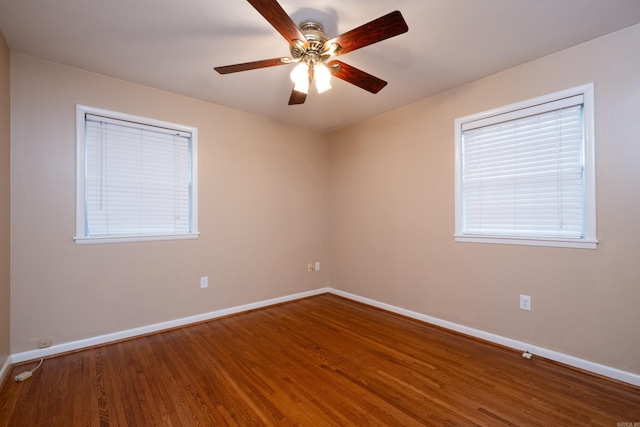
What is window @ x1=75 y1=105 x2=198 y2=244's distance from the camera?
2.59 metres

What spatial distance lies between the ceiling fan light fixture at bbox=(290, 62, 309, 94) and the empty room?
0.02 meters

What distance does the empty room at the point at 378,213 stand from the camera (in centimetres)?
183

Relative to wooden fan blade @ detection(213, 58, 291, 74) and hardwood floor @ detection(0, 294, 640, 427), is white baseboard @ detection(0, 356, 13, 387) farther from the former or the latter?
wooden fan blade @ detection(213, 58, 291, 74)

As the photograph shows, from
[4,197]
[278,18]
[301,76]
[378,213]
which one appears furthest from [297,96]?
[4,197]

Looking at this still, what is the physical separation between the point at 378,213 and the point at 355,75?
6.41 ft

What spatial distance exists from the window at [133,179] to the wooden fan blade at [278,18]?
1.92m

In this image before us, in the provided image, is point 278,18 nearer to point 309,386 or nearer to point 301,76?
point 301,76

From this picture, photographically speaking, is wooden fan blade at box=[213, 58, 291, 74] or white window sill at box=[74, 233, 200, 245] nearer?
wooden fan blade at box=[213, 58, 291, 74]

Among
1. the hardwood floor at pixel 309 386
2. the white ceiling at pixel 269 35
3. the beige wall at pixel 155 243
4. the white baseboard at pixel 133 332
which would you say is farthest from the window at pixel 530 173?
the white baseboard at pixel 133 332

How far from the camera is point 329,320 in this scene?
3236 mm

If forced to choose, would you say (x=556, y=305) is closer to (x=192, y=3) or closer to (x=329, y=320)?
(x=329, y=320)

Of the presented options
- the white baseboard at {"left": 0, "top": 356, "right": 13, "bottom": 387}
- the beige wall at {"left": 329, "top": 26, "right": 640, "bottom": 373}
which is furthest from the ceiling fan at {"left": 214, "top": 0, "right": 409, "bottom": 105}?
the white baseboard at {"left": 0, "top": 356, "right": 13, "bottom": 387}

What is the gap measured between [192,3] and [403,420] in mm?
2744

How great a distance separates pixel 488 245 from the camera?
2.70m
